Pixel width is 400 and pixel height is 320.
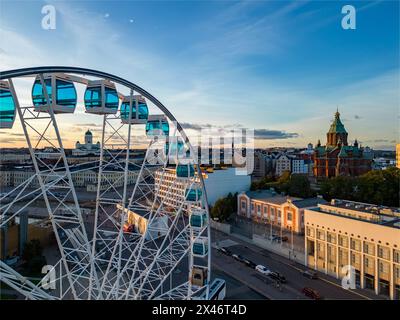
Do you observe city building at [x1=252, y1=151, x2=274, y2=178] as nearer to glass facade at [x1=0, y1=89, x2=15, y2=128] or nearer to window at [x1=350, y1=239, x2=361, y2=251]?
window at [x1=350, y1=239, x2=361, y2=251]

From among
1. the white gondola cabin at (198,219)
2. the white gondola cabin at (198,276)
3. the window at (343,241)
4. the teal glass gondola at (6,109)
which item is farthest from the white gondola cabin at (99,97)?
the window at (343,241)

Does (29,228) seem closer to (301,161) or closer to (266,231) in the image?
(266,231)

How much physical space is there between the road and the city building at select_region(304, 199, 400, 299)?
2.52 feet

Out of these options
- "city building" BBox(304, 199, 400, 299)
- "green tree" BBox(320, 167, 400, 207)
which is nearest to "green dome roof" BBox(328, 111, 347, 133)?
"green tree" BBox(320, 167, 400, 207)

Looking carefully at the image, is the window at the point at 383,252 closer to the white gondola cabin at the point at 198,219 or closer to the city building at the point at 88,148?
the white gondola cabin at the point at 198,219

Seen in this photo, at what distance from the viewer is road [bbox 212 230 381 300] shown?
57.5ft

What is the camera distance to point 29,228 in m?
24.6

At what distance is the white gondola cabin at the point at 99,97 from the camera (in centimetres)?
952

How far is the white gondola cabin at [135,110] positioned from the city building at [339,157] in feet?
166

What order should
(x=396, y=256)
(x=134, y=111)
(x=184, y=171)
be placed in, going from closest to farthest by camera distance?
(x=134, y=111) < (x=184, y=171) < (x=396, y=256)

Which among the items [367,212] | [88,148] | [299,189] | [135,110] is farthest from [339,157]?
[135,110]

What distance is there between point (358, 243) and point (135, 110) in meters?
14.3

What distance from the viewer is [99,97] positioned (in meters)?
9.57

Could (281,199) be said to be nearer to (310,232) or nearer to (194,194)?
(310,232)
